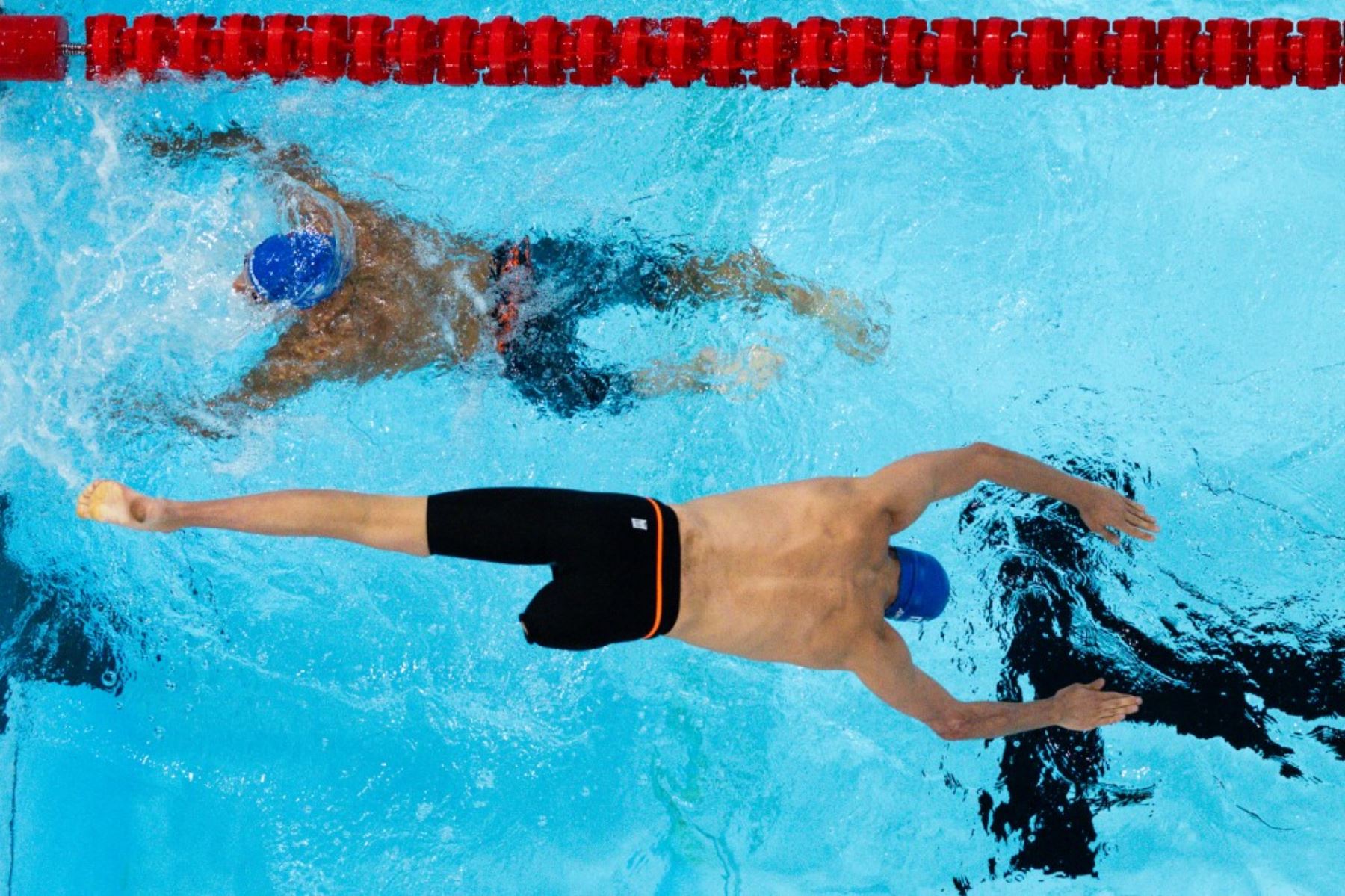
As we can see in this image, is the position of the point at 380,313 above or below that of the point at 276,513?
above

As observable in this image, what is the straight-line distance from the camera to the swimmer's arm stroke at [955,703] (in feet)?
9.48

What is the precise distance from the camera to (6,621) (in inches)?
165

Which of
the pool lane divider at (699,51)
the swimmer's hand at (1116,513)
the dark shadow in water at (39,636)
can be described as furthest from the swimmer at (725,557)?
the dark shadow in water at (39,636)

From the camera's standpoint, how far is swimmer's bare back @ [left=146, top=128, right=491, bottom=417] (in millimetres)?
3344

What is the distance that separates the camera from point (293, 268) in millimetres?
3119

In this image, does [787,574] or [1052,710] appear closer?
[787,574]

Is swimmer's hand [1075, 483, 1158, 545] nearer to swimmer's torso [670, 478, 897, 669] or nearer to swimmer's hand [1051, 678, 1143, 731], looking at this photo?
swimmer's hand [1051, 678, 1143, 731]

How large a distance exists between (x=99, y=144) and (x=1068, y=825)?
13.3 ft

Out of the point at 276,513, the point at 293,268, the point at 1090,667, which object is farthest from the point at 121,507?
the point at 1090,667

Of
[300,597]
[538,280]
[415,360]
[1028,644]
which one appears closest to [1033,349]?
[1028,644]

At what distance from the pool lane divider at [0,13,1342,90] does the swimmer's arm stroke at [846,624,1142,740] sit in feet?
6.10

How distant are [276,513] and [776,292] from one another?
6.75ft

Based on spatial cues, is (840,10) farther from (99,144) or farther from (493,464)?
(99,144)

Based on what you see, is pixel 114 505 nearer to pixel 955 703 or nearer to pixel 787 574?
pixel 787 574
